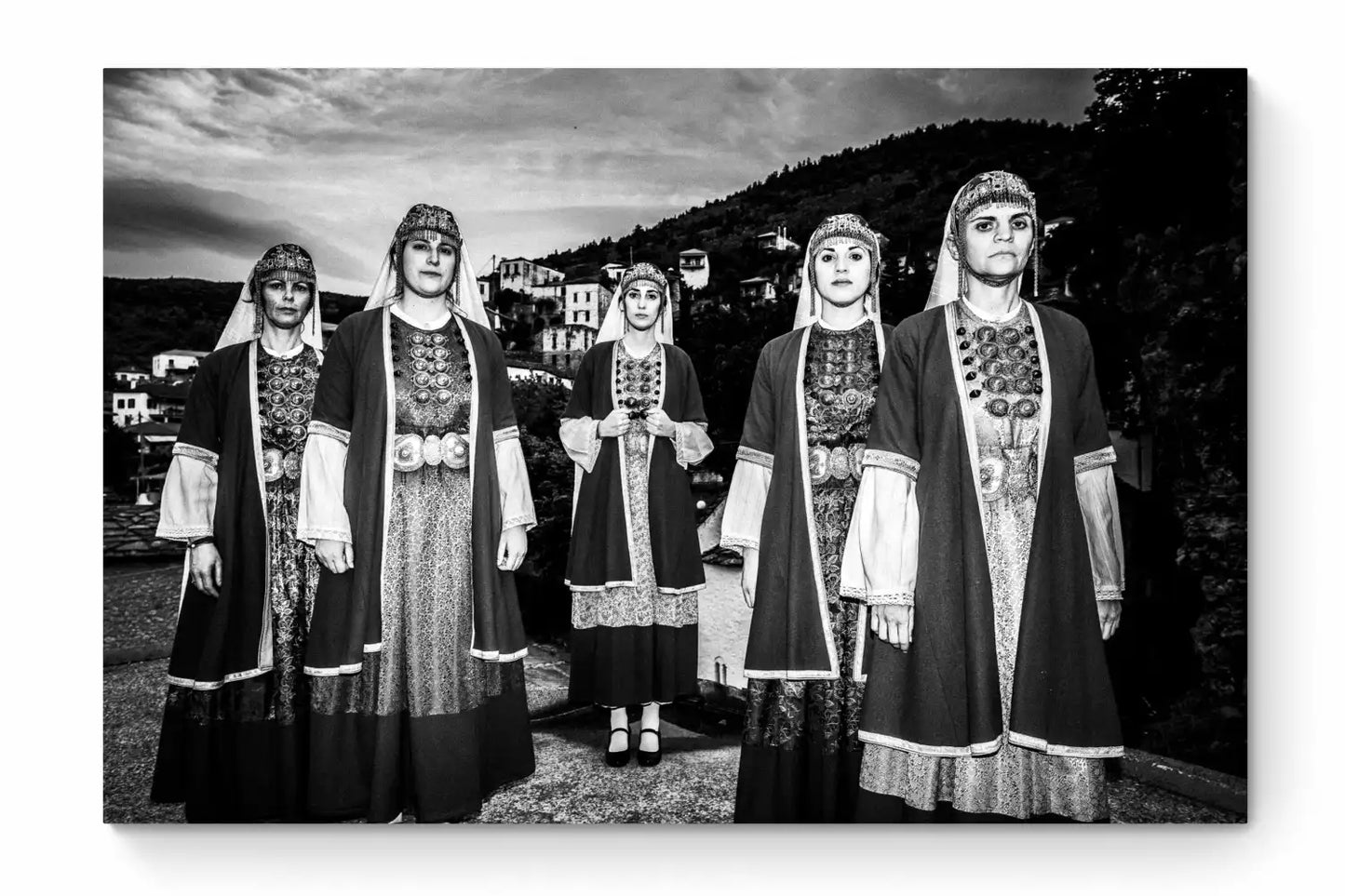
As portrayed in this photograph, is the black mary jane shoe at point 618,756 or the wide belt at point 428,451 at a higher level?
the wide belt at point 428,451

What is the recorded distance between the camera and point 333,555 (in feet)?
10.8

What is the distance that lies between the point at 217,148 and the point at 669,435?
1.65 m

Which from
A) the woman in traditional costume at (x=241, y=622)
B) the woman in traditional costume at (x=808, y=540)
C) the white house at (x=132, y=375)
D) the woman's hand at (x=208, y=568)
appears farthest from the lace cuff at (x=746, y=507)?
the white house at (x=132, y=375)

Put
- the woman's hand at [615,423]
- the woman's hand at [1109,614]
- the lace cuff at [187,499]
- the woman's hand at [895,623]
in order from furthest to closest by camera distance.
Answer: the woman's hand at [615,423], the lace cuff at [187,499], the woman's hand at [1109,614], the woman's hand at [895,623]

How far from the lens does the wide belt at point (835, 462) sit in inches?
129

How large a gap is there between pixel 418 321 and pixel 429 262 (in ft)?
0.61

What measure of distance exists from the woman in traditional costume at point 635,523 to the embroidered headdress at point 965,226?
2.63ft

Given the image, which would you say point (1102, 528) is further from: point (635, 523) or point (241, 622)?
point (241, 622)

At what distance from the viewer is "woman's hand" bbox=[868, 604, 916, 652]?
3.14 m

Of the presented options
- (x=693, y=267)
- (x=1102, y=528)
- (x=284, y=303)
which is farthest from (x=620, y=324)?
(x=1102, y=528)

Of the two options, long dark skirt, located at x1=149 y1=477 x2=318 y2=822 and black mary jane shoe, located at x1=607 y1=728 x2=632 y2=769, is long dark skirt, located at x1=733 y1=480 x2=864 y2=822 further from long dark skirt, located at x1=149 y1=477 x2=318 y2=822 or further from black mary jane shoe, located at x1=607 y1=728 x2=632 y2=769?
long dark skirt, located at x1=149 y1=477 x2=318 y2=822

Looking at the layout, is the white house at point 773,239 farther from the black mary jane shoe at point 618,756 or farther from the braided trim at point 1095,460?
the black mary jane shoe at point 618,756

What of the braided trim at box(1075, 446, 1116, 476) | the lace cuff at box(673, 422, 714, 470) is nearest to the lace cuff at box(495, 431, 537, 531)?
the lace cuff at box(673, 422, 714, 470)
